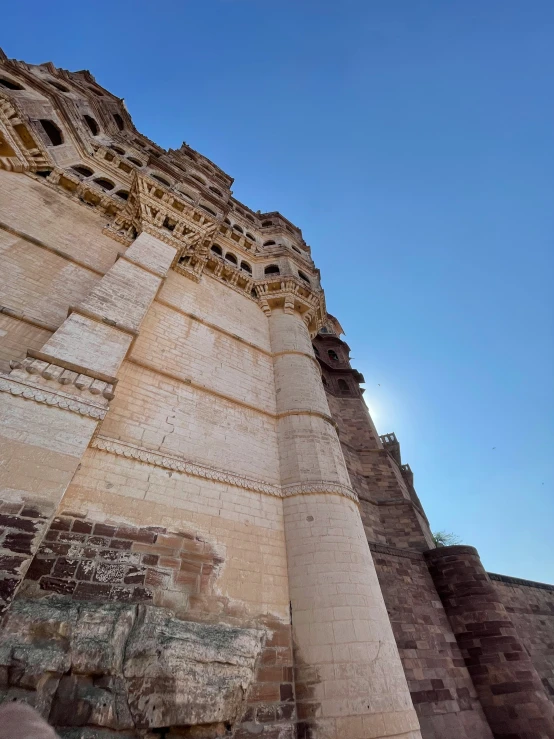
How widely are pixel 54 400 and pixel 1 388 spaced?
555 millimetres

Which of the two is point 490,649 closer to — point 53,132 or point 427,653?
point 427,653

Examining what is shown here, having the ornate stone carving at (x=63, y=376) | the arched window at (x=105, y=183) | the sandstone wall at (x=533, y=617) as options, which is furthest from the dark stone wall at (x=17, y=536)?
the sandstone wall at (x=533, y=617)

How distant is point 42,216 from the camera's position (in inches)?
321

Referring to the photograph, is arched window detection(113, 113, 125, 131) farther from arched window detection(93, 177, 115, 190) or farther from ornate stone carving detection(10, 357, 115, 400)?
ornate stone carving detection(10, 357, 115, 400)

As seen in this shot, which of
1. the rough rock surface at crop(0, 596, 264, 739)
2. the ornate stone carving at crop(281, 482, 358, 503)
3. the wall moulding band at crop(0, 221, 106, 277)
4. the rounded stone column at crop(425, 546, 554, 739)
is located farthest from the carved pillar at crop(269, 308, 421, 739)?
the wall moulding band at crop(0, 221, 106, 277)

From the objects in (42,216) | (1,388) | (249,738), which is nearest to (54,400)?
(1,388)

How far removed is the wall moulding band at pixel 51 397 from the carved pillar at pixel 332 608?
382cm

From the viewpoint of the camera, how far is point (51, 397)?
4227 mm

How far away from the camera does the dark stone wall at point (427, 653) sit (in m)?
7.10

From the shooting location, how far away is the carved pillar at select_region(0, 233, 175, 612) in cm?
321

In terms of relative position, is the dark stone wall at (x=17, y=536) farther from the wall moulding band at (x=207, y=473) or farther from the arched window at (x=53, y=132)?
the arched window at (x=53, y=132)

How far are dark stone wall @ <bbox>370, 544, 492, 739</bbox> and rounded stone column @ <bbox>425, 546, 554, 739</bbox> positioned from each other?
249mm

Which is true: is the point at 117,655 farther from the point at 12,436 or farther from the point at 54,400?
the point at 54,400

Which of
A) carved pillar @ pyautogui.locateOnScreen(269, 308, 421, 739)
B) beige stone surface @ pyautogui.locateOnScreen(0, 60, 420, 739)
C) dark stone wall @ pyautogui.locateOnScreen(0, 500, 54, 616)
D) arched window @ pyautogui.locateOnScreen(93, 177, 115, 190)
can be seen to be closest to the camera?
dark stone wall @ pyautogui.locateOnScreen(0, 500, 54, 616)
